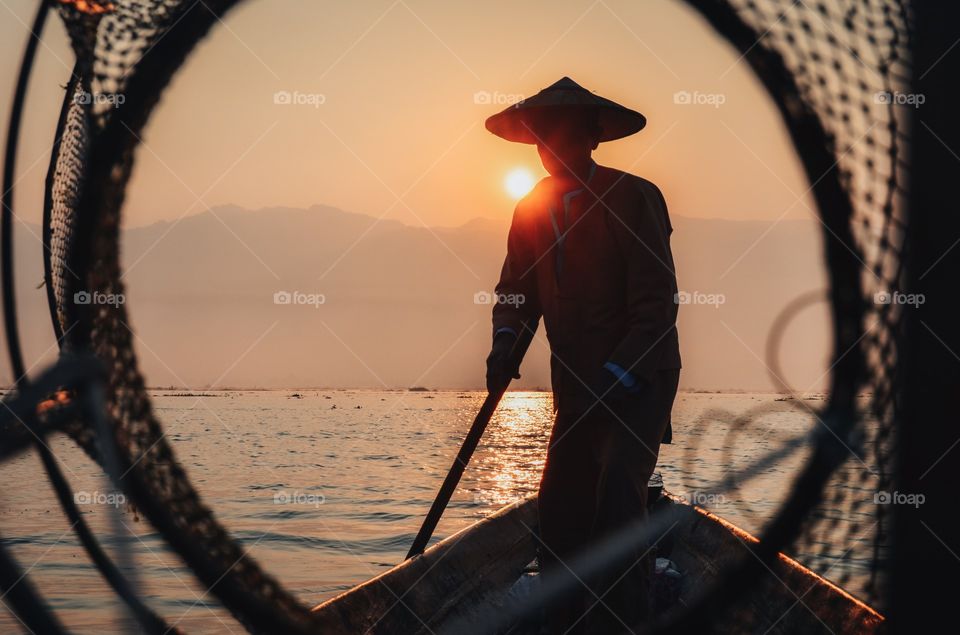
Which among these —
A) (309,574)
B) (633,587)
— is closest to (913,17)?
(633,587)

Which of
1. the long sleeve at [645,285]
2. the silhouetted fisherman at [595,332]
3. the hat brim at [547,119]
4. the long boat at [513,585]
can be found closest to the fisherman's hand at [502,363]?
the silhouetted fisherman at [595,332]

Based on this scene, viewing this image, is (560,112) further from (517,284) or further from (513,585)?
(513,585)

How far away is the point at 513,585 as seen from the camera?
444 cm

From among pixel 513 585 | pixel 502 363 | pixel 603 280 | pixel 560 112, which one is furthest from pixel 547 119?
pixel 513 585

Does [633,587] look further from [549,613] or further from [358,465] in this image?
[358,465]

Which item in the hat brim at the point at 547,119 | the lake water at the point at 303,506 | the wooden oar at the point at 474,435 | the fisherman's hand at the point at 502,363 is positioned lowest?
the lake water at the point at 303,506

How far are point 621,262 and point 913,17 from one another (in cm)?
114

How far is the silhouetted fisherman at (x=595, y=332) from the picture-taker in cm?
311

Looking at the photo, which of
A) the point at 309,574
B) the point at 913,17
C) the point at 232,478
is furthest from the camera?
the point at 232,478

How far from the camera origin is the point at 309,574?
8211 millimetres

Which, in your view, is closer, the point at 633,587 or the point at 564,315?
the point at 633,587

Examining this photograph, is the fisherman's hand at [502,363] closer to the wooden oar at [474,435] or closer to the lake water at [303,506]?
the wooden oar at [474,435]

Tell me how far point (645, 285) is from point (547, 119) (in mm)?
711

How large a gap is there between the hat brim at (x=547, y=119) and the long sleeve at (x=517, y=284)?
30 cm
